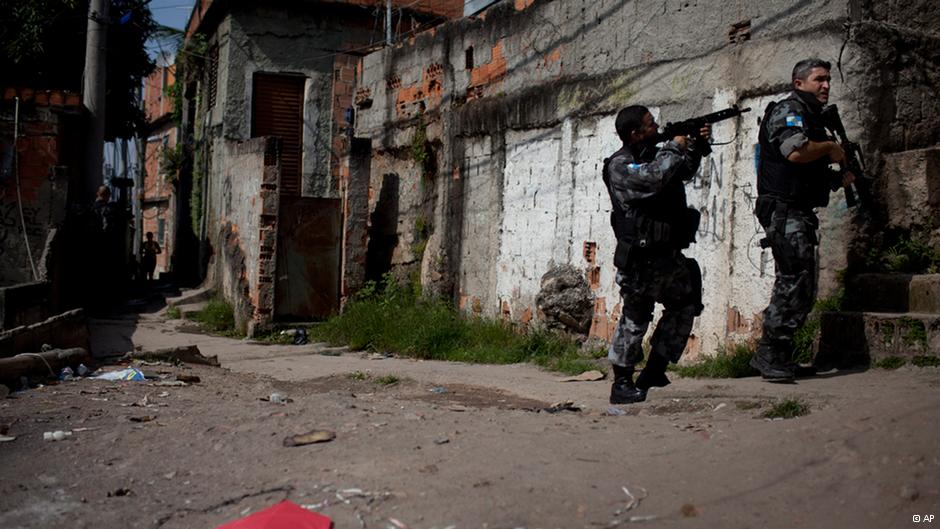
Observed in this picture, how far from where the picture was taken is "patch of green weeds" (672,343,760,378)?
5461mm

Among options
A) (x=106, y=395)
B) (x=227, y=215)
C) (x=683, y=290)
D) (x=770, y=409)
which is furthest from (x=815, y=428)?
(x=227, y=215)

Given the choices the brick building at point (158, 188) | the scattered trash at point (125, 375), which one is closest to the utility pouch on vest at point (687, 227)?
the scattered trash at point (125, 375)

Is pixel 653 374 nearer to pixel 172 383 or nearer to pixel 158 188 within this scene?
pixel 172 383

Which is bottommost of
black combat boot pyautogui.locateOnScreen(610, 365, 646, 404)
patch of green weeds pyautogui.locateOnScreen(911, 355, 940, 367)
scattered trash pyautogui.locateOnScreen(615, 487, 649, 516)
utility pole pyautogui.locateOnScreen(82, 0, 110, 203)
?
scattered trash pyautogui.locateOnScreen(615, 487, 649, 516)

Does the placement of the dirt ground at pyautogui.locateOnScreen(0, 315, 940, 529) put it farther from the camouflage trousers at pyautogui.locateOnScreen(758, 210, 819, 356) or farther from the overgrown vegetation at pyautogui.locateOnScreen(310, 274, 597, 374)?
the overgrown vegetation at pyautogui.locateOnScreen(310, 274, 597, 374)

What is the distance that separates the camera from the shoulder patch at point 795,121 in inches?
186

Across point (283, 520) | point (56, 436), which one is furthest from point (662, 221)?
point (56, 436)

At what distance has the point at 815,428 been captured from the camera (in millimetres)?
3510

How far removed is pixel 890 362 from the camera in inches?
195

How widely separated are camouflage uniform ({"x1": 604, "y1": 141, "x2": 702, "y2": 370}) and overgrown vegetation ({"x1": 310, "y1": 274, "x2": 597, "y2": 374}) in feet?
6.16

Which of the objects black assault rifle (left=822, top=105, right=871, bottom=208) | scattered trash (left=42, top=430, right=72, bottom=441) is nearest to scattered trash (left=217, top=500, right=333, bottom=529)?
scattered trash (left=42, top=430, right=72, bottom=441)

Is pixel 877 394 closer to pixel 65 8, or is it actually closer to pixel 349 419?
pixel 349 419

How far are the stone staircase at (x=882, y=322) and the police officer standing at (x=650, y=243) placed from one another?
106 cm

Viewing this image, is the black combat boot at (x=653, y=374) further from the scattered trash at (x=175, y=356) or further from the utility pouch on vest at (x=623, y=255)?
the scattered trash at (x=175, y=356)
